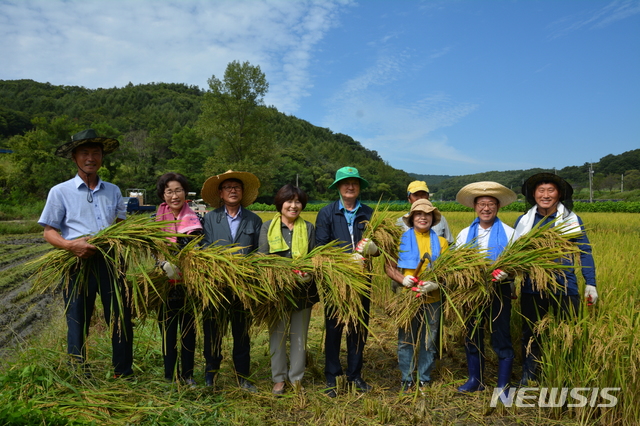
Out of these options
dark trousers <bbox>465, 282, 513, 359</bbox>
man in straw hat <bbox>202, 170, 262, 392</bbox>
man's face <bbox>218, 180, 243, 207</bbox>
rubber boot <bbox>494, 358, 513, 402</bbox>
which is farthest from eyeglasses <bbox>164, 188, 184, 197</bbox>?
rubber boot <bbox>494, 358, 513, 402</bbox>

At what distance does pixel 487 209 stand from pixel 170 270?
8.28ft

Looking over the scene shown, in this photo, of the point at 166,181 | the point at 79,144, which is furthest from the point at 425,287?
the point at 79,144

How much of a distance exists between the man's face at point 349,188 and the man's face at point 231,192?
0.87 meters

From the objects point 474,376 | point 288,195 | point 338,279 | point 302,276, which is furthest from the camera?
point 474,376

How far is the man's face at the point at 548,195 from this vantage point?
3.03 m

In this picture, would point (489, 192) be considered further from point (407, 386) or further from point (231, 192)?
point (231, 192)

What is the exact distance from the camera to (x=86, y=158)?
289cm

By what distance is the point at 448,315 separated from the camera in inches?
116

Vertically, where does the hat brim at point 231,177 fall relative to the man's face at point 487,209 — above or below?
above

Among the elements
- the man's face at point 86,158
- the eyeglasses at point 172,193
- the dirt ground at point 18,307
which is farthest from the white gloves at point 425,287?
the dirt ground at point 18,307

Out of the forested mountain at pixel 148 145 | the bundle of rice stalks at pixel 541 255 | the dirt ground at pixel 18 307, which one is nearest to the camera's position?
the bundle of rice stalks at pixel 541 255

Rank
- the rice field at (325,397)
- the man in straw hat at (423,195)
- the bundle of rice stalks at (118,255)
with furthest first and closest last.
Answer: the man in straw hat at (423,195), the bundle of rice stalks at (118,255), the rice field at (325,397)

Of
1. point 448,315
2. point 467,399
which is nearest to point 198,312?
point 448,315

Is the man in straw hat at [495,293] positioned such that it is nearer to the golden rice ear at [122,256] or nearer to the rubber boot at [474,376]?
the rubber boot at [474,376]
